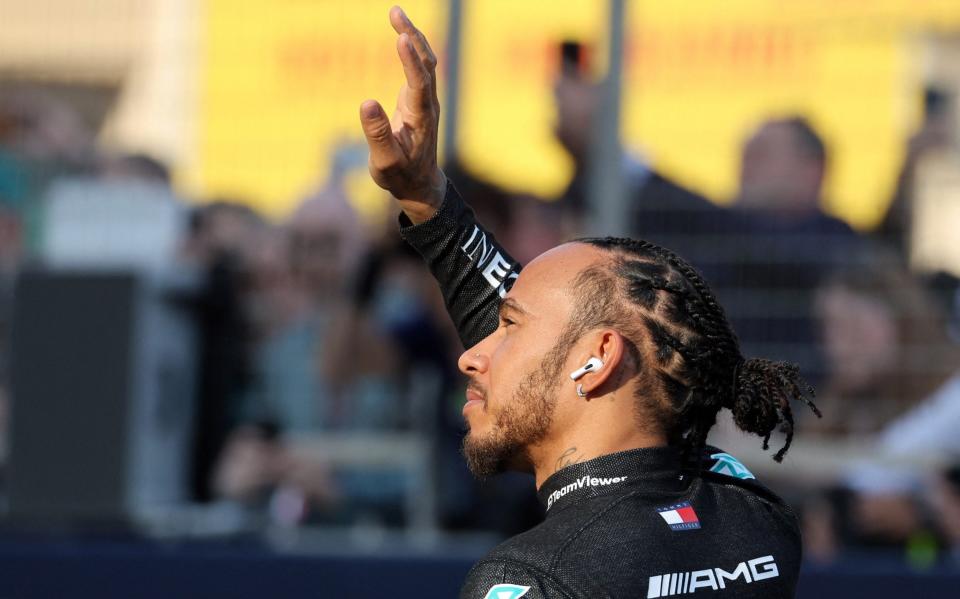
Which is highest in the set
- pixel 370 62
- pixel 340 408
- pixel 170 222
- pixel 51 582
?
pixel 370 62

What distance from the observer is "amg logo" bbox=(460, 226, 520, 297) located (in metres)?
2.98

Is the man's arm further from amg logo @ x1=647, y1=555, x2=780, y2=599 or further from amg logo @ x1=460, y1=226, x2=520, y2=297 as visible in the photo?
amg logo @ x1=647, y1=555, x2=780, y2=599

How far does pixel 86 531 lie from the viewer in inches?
233

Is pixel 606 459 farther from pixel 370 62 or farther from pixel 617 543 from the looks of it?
pixel 370 62

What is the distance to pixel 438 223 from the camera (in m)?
2.96

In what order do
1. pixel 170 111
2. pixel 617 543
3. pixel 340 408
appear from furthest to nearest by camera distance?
pixel 170 111
pixel 340 408
pixel 617 543

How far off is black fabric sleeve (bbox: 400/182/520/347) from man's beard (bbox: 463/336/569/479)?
438mm

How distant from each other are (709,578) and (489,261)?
3.00ft

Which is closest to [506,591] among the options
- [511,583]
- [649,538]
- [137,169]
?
[511,583]

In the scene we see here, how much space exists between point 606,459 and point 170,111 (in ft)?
21.4

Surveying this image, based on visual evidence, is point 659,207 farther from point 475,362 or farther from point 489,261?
point 475,362

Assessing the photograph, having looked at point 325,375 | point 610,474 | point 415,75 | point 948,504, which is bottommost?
point 948,504

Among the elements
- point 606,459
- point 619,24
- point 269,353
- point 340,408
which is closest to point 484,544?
point 340,408

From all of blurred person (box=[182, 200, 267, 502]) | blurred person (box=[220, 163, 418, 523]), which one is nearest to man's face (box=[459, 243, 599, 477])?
blurred person (box=[220, 163, 418, 523])
